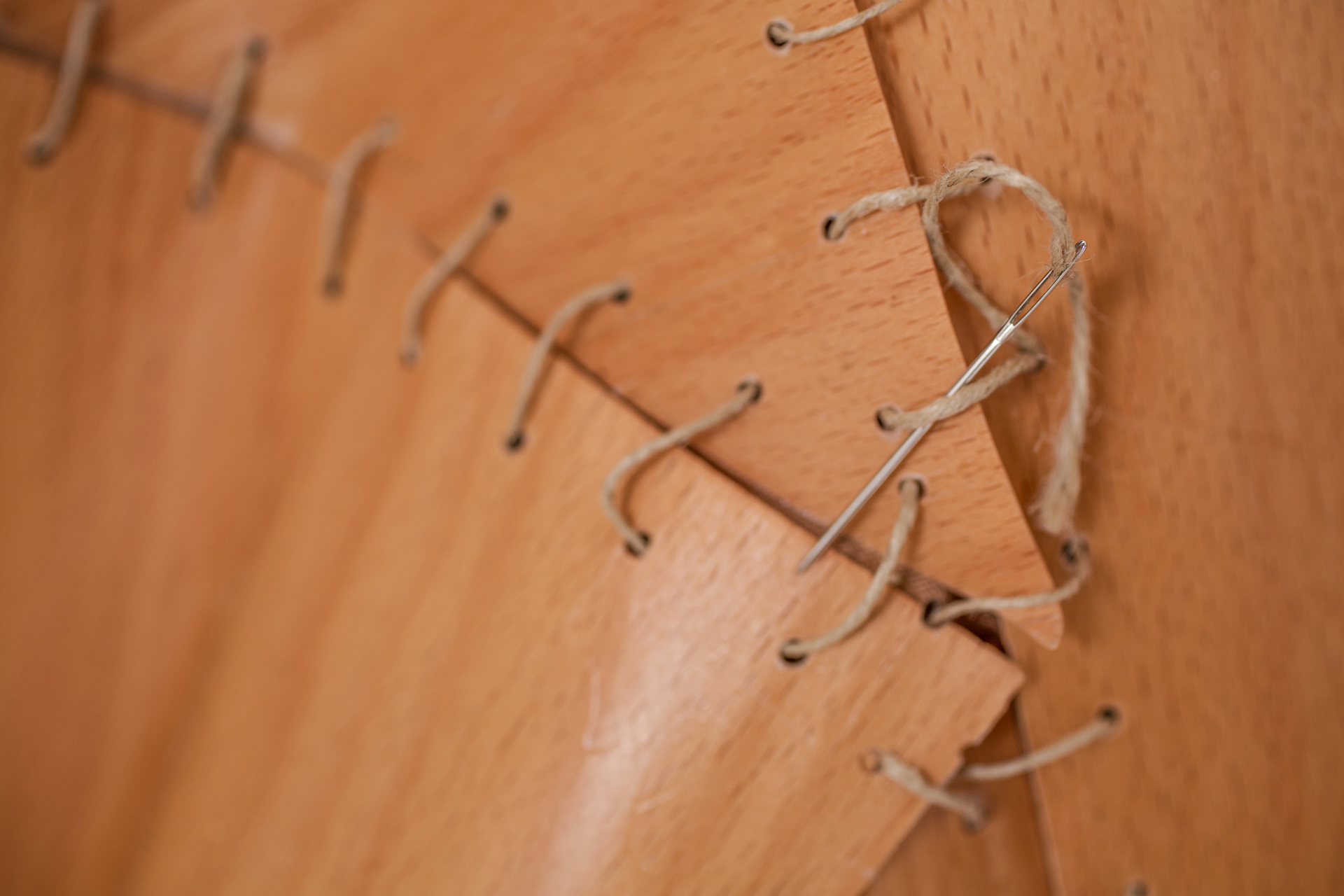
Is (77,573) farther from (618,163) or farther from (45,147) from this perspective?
(618,163)

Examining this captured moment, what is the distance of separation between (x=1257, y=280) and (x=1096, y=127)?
0.12 m

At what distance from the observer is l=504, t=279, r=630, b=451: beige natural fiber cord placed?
555mm

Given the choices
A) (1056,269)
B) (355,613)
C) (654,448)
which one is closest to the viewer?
(1056,269)

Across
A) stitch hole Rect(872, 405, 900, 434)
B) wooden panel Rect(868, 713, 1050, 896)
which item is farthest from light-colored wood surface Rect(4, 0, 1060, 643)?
wooden panel Rect(868, 713, 1050, 896)

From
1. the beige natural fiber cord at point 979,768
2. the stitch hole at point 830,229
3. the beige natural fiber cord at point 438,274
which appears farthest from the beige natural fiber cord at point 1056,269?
the beige natural fiber cord at point 438,274

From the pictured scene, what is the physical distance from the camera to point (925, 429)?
46 cm

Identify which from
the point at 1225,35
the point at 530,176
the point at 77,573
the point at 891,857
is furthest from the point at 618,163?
the point at 77,573

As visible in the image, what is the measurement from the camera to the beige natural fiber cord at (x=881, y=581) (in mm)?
473

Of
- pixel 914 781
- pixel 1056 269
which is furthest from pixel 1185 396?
pixel 914 781

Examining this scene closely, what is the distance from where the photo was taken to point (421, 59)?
24.5 inches

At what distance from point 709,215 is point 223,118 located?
0.40 m

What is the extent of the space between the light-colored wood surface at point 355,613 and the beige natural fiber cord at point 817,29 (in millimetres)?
209

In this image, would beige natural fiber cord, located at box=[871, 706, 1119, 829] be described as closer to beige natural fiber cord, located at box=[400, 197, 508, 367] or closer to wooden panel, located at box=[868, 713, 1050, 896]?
wooden panel, located at box=[868, 713, 1050, 896]

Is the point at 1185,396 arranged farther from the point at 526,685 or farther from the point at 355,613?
the point at 355,613
